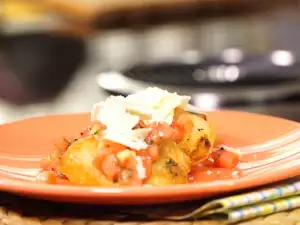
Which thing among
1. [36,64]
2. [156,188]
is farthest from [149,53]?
[156,188]

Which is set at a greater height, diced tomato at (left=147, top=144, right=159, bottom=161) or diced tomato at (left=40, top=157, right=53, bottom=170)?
diced tomato at (left=40, top=157, right=53, bottom=170)

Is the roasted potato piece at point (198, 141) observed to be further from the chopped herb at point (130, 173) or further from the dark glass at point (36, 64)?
the dark glass at point (36, 64)

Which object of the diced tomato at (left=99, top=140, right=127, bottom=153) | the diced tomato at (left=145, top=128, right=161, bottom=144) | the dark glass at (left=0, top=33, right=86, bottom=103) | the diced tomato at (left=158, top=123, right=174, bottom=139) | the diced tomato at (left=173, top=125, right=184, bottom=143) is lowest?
the diced tomato at (left=99, top=140, right=127, bottom=153)

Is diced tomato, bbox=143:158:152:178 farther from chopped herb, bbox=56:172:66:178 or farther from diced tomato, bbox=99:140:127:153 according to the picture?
chopped herb, bbox=56:172:66:178

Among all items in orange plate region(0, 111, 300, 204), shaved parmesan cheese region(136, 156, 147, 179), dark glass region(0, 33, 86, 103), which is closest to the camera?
orange plate region(0, 111, 300, 204)

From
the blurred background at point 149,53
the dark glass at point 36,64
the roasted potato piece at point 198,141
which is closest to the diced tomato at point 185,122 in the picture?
the roasted potato piece at point 198,141

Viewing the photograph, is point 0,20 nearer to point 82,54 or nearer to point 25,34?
point 25,34

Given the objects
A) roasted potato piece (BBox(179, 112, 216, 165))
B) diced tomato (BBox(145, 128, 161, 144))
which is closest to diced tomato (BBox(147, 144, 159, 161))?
diced tomato (BBox(145, 128, 161, 144))
